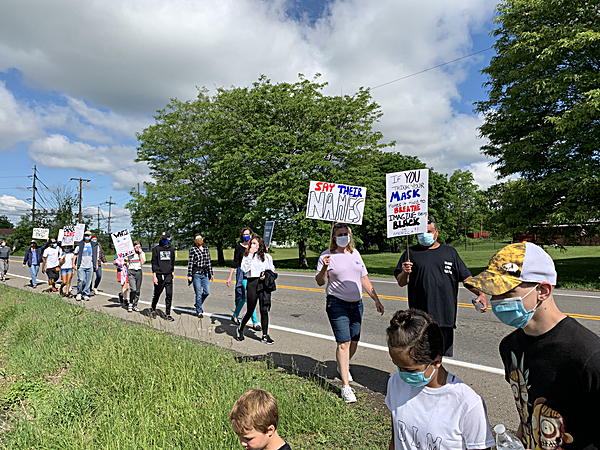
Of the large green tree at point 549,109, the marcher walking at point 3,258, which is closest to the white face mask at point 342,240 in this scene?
the large green tree at point 549,109

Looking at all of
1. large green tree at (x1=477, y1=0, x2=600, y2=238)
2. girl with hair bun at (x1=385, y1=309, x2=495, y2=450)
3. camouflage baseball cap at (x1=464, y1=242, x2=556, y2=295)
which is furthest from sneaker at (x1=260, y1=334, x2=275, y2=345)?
large green tree at (x1=477, y1=0, x2=600, y2=238)

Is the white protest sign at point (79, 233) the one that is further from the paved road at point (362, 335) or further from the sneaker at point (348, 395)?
the sneaker at point (348, 395)

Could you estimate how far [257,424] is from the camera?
2.24 meters

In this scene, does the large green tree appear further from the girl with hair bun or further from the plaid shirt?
the girl with hair bun

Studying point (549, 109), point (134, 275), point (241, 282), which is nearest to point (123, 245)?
point (134, 275)

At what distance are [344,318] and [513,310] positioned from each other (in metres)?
3.22

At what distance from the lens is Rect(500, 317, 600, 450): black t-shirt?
1.53 metres

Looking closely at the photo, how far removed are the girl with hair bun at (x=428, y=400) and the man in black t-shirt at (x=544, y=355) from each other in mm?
212

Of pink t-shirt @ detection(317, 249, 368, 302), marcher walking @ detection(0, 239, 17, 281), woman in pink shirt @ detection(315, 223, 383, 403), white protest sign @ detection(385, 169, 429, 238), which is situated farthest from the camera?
→ marcher walking @ detection(0, 239, 17, 281)

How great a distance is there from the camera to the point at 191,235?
34125mm

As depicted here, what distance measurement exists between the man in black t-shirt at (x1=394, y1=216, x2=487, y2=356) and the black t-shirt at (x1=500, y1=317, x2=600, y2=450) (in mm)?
2480

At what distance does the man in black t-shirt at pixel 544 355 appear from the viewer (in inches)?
60.7

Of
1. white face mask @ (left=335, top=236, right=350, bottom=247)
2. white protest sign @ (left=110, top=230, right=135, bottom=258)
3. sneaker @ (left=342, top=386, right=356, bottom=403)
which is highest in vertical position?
white face mask @ (left=335, top=236, right=350, bottom=247)

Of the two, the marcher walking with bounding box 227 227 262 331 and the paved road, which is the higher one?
the marcher walking with bounding box 227 227 262 331
